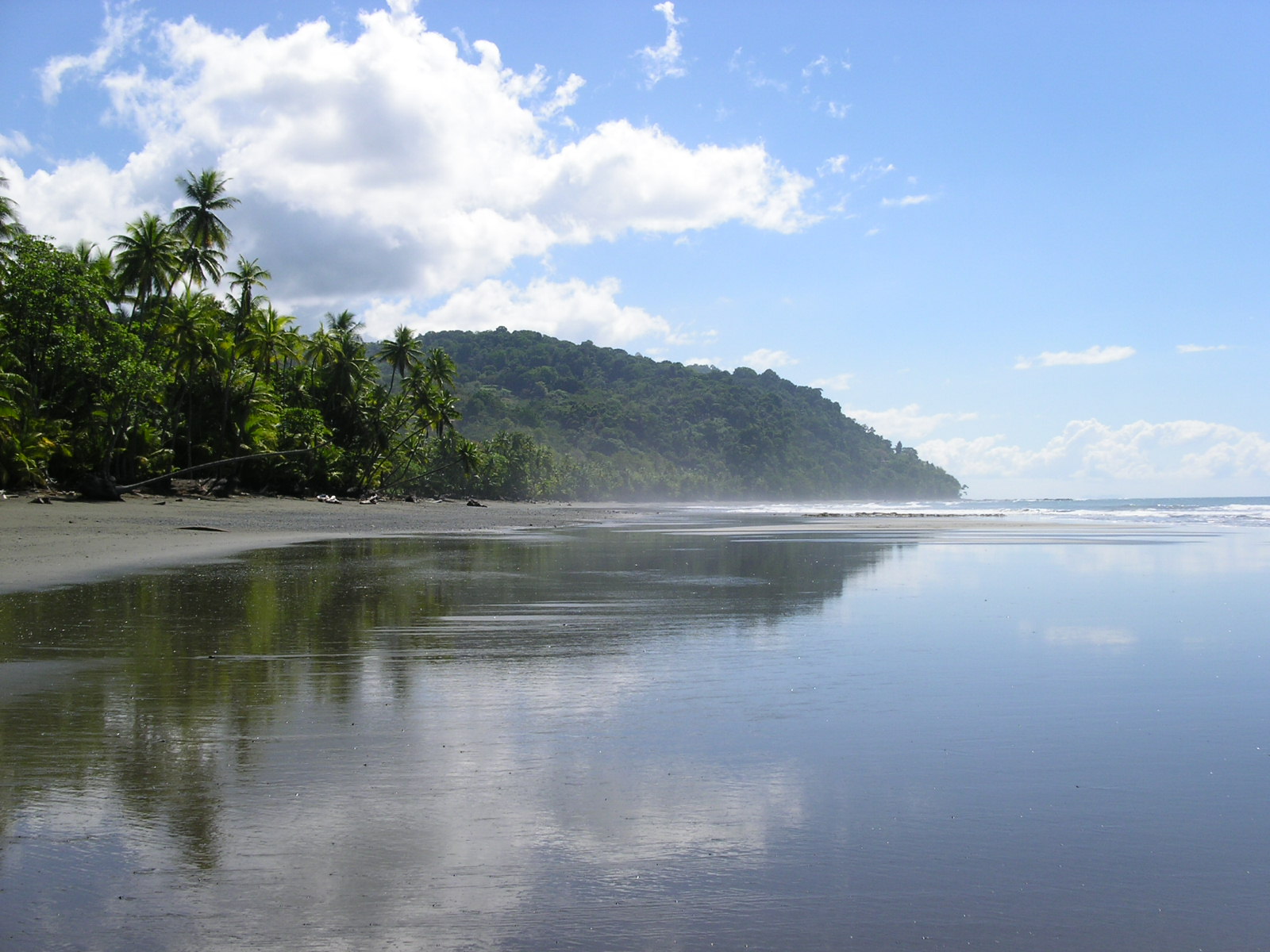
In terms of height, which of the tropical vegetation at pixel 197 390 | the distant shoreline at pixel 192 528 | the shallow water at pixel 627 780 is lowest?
the shallow water at pixel 627 780

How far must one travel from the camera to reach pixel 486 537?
27.2 meters

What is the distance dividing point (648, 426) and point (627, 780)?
534ft

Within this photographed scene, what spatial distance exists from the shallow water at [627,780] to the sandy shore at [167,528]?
17.8 feet

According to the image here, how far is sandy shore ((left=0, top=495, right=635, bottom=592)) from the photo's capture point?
15.0 metres

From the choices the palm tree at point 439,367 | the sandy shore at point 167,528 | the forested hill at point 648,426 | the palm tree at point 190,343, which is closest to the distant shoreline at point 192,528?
the sandy shore at point 167,528

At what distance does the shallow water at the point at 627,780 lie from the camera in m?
3.16

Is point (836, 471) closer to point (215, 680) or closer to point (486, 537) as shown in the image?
point (486, 537)

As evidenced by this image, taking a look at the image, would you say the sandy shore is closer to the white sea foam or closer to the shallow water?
the shallow water

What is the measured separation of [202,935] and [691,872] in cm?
175

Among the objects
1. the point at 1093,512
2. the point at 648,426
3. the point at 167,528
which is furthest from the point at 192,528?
the point at 648,426

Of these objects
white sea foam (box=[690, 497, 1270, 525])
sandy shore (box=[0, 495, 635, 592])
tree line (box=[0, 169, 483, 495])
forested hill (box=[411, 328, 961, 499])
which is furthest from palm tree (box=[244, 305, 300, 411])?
forested hill (box=[411, 328, 961, 499])

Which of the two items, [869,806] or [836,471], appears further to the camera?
[836,471]

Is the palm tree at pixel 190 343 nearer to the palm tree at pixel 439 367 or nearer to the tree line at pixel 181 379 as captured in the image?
the tree line at pixel 181 379

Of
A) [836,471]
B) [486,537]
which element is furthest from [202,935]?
[836,471]
